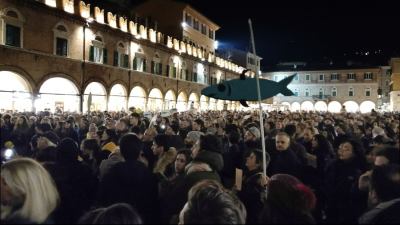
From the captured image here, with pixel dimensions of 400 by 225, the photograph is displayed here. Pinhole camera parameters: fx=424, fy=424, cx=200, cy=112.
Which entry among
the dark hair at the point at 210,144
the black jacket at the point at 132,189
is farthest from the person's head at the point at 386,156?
the black jacket at the point at 132,189

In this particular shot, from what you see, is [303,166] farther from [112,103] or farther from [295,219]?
[112,103]

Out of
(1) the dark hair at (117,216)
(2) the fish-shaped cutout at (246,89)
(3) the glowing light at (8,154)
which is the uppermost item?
(2) the fish-shaped cutout at (246,89)

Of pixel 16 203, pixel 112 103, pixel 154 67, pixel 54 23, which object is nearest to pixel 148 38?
pixel 154 67

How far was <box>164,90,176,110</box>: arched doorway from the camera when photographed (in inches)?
1752

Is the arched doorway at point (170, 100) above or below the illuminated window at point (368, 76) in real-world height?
below

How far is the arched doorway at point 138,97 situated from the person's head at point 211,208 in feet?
114

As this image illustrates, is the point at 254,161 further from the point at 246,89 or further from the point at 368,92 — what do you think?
the point at 368,92

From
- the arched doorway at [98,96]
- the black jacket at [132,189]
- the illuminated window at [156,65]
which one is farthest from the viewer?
the illuminated window at [156,65]

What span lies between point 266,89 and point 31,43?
77.0ft

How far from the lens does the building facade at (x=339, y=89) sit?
79.7 meters

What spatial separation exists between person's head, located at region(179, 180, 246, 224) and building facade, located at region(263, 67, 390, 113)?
7624 centimetres

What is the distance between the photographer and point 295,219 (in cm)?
332

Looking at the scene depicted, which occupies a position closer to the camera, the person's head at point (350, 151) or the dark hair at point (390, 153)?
the dark hair at point (390, 153)

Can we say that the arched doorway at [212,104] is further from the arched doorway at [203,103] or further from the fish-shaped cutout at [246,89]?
the fish-shaped cutout at [246,89]
